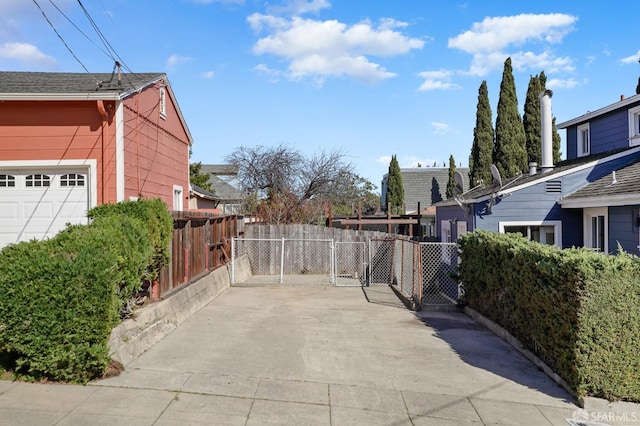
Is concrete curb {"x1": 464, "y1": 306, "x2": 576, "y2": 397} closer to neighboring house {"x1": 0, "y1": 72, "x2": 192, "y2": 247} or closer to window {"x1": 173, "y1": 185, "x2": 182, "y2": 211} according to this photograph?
neighboring house {"x1": 0, "y1": 72, "x2": 192, "y2": 247}

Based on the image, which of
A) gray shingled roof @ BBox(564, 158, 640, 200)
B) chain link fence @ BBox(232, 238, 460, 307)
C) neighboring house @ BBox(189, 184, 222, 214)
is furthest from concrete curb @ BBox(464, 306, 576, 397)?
neighboring house @ BBox(189, 184, 222, 214)

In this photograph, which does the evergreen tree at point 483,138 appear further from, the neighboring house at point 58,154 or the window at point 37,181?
the window at point 37,181

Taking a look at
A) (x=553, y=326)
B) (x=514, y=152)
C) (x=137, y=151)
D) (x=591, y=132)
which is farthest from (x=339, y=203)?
(x=553, y=326)

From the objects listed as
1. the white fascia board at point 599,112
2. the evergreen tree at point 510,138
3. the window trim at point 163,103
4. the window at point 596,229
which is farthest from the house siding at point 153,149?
the evergreen tree at point 510,138

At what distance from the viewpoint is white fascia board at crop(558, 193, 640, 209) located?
31.3 ft

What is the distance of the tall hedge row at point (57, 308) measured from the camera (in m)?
4.84

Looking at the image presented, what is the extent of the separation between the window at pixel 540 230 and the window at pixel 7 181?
11.9 meters

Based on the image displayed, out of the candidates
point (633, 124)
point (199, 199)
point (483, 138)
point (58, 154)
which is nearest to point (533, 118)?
point (483, 138)

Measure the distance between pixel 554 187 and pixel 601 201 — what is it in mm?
1683

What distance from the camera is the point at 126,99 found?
9.60m

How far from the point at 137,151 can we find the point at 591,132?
50.1 ft

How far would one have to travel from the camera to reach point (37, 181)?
9500mm

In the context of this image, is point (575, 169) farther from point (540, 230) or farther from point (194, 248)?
point (194, 248)

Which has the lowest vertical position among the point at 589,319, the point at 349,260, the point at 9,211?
the point at 349,260
